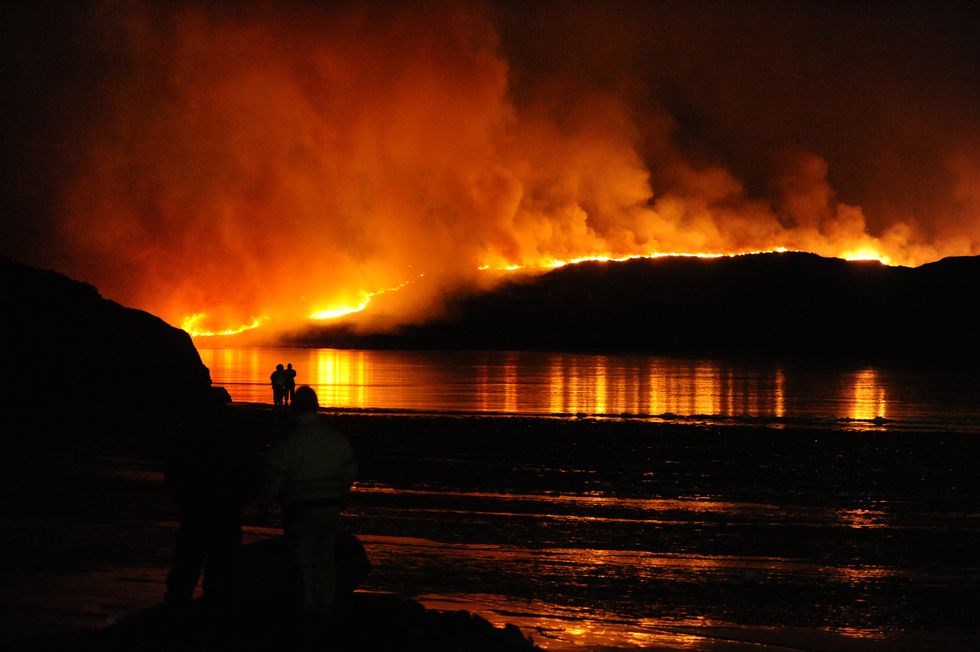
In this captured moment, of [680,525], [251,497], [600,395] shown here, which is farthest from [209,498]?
[600,395]

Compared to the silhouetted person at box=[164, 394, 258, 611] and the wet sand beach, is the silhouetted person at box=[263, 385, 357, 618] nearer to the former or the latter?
the silhouetted person at box=[164, 394, 258, 611]

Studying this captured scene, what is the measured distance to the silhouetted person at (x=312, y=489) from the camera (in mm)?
10359

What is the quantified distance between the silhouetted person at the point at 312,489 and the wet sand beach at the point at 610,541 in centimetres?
83

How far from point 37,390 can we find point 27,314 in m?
4.39

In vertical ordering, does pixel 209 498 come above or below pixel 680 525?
above

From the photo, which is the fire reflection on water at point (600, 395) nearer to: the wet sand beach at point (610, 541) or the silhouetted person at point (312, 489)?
the wet sand beach at point (610, 541)

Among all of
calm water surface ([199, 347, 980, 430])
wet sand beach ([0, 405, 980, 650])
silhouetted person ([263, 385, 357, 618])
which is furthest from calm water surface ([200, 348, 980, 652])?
silhouetted person ([263, 385, 357, 618])

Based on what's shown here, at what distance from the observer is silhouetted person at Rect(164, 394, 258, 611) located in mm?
10875

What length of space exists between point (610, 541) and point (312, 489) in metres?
7.57

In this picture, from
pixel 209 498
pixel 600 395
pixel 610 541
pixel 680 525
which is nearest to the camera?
pixel 209 498

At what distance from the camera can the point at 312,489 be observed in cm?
1039

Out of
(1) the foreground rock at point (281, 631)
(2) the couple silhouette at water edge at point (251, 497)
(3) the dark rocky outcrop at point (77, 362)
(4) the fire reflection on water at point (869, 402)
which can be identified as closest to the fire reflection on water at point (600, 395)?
(4) the fire reflection on water at point (869, 402)

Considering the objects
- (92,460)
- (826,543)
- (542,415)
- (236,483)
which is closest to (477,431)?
(542,415)

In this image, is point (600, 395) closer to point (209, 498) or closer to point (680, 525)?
point (680, 525)
